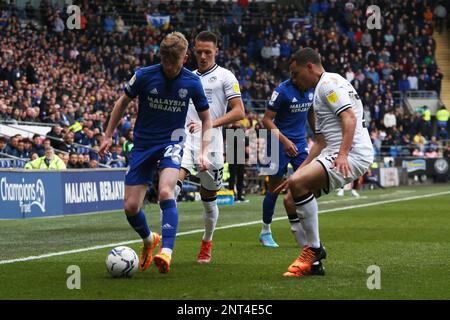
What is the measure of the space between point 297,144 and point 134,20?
2938 cm

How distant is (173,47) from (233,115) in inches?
80.3

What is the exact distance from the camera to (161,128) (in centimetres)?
976

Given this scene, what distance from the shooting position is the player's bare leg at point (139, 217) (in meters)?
9.67

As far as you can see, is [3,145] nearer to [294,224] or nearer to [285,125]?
[285,125]

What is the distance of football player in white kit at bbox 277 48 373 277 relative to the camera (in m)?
9.20

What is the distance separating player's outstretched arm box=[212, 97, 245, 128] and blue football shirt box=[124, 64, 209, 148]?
1273mm

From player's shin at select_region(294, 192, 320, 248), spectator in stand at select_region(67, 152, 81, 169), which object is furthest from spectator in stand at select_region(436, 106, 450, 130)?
player's shin at select_region(294, 192, 320, 248)

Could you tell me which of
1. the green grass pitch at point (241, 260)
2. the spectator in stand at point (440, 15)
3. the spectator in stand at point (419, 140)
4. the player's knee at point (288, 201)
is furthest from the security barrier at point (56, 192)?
the spectator in stand at point (440, 15)

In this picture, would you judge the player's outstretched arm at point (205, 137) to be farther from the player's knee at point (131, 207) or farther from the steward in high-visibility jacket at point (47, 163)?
the steward in high-visibility jacket at point (47, 163)

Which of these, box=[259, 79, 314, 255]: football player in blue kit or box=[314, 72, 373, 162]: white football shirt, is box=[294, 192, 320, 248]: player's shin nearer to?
box=[314, 72, 373, 162]: white football shirt

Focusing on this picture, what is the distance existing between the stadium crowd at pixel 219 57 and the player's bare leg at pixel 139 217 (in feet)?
44.4

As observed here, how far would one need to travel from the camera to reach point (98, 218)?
19891 millimetres

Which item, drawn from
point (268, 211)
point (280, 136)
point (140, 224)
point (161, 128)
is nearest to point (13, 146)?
point (268, 211)
